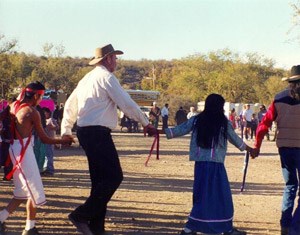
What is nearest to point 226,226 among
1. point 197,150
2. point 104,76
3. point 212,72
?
point 197,150

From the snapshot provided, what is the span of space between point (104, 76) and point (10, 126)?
1.35 m

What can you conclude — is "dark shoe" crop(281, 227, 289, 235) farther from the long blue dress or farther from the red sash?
the red sash

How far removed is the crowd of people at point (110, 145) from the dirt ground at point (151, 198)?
2.15ft

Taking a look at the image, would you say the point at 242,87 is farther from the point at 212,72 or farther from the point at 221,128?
the point at 221,128

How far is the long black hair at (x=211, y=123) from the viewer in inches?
297

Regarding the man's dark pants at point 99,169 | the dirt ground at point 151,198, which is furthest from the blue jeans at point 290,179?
the man's dark pants at point 99,169

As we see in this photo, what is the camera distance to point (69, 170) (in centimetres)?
1611

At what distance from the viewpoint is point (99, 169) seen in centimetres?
709

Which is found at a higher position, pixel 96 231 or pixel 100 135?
pixel 100 135

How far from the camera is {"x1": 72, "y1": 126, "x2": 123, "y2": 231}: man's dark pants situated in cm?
705

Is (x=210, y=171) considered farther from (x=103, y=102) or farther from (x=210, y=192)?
(x=103, y=102)

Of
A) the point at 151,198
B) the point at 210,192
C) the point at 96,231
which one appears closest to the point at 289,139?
the point at 210,192

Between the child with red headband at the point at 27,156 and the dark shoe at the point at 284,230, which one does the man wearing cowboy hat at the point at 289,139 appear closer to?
the dark shoe at the point at 284,230

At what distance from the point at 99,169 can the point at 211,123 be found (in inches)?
56.9
